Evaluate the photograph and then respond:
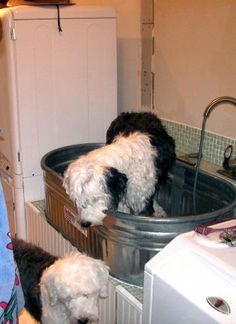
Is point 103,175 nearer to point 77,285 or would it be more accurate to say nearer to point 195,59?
point 77,285

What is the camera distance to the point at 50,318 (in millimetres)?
1699

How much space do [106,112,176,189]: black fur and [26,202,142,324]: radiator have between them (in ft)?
1.74

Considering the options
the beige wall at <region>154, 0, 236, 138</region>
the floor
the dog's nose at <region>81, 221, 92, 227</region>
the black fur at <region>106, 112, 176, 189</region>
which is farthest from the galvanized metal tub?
the floor

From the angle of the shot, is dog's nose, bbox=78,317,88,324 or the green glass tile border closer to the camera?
dog's nose, bbox=78,317,88,324

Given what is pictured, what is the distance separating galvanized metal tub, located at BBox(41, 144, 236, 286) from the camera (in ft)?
4.78

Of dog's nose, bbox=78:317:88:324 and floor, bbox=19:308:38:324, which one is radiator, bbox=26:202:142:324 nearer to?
dog's nose, bbox=78:317:88:324

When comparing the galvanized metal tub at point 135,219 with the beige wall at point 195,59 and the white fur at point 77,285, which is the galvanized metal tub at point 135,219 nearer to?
the white fur at point 77,285

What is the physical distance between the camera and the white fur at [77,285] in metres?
1.50

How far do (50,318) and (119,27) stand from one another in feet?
5.65

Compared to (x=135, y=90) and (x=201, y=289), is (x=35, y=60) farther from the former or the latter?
(x=201, y=289)

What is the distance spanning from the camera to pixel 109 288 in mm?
1621

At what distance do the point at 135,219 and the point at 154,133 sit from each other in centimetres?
59

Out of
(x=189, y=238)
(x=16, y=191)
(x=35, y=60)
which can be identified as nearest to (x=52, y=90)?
(x=35, y=60)

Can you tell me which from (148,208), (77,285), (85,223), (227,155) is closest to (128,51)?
(227,155)
